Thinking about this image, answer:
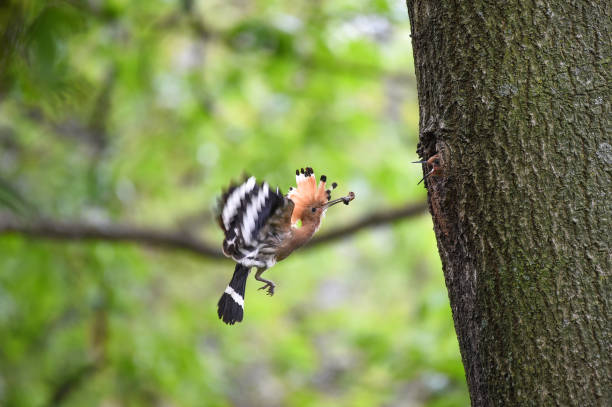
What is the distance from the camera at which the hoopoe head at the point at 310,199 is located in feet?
3.87

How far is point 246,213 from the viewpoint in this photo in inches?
42.0

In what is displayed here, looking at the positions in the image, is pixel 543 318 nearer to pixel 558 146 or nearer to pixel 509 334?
pixel 509 334

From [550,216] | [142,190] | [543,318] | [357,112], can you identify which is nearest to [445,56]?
[550,216]

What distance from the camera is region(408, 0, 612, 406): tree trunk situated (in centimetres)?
125

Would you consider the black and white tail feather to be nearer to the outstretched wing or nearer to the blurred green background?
the outstretched wing

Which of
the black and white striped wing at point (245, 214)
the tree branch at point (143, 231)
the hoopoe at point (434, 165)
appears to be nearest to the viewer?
the black and white striped wing at point (245, 214)

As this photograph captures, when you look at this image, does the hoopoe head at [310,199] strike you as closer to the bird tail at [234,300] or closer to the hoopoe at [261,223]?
the hoopoe at [261,223]

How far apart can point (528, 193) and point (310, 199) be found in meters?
0.47

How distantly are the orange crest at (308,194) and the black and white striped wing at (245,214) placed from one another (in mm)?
133

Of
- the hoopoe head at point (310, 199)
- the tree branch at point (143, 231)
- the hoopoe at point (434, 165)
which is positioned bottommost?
the hoopoe head at point (310, 199)

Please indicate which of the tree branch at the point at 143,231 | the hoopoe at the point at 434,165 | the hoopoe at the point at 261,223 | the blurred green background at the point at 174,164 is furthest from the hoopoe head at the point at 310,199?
the tree branch at the point at 143,231

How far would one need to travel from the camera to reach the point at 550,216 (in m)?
1.27

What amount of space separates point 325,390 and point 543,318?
9861 mm

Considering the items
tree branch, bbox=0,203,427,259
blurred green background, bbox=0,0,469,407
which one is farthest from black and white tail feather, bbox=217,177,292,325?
tree branch, bbox=0,203,427,259
